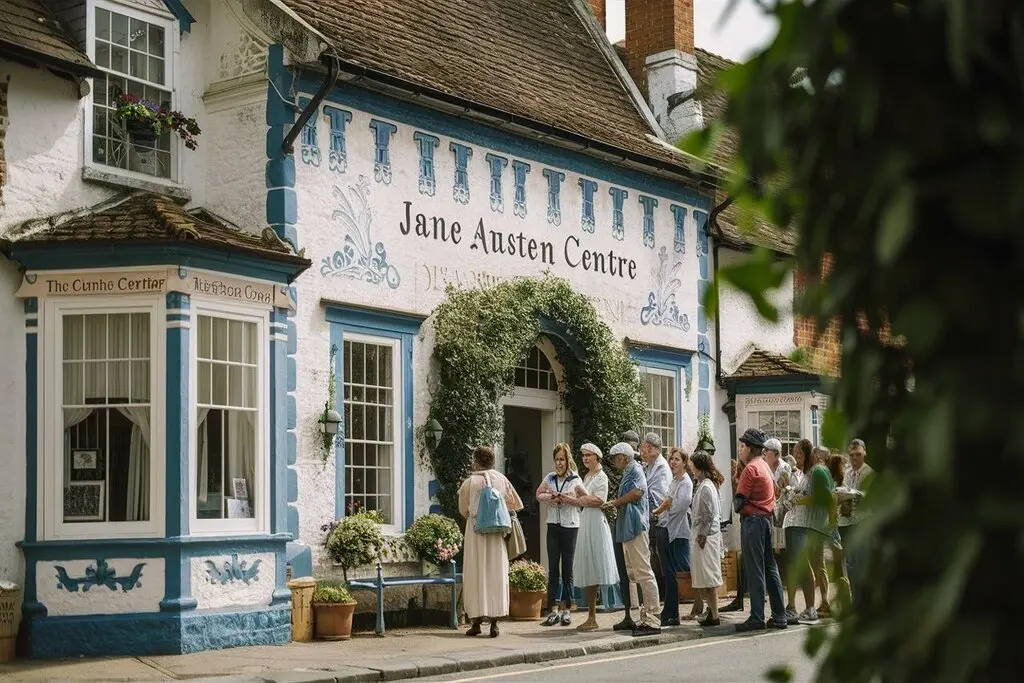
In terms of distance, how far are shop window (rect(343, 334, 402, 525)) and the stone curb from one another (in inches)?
122

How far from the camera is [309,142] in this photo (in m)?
14.7

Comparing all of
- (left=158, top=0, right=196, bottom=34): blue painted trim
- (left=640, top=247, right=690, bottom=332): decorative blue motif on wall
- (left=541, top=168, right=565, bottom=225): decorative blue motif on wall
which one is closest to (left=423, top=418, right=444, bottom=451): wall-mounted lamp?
(left=541, top=168, right=565, bottom=225): decorative blue motif on wall

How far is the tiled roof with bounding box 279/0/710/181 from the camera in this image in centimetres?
1595

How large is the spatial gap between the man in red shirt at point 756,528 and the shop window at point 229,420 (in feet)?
15.3

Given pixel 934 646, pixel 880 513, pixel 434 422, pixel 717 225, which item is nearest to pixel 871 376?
pixel 880 513

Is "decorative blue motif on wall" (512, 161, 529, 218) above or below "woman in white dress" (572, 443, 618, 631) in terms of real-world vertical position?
above

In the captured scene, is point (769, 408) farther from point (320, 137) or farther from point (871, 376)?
point (871, 376)

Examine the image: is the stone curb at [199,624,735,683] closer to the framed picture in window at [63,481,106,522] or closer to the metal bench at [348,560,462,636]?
the metal bench at [348,560,462,636]

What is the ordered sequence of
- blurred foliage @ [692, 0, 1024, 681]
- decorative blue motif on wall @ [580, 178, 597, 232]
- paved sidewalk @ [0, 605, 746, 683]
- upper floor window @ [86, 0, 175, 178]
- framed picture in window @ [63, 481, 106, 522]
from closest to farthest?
blurred foliage @ [692, 0, 1024, 681], paved sidewalk @ [0, 605, 746, 683], framed picture in window @ [63, 481, 106, 522], upper floor window @ [86, 0, 175, 178], decorative blue motif on wall @ [580, 178, 597, 232]

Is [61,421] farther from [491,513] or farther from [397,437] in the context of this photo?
[491,513]

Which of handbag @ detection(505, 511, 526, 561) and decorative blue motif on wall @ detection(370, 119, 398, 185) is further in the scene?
decorative blue motif on wall @ detection(370, 119, 398, 185)

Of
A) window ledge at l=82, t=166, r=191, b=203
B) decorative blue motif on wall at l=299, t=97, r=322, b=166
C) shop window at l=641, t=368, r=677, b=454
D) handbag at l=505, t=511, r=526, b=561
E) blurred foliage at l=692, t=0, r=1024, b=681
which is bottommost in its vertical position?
handbag at l=505, t=511, r=526, b=561

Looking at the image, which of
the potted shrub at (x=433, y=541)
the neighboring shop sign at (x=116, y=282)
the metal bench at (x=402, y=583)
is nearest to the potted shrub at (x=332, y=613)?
the metal bench at (x=402, y=583)

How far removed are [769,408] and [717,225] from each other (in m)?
2.75
